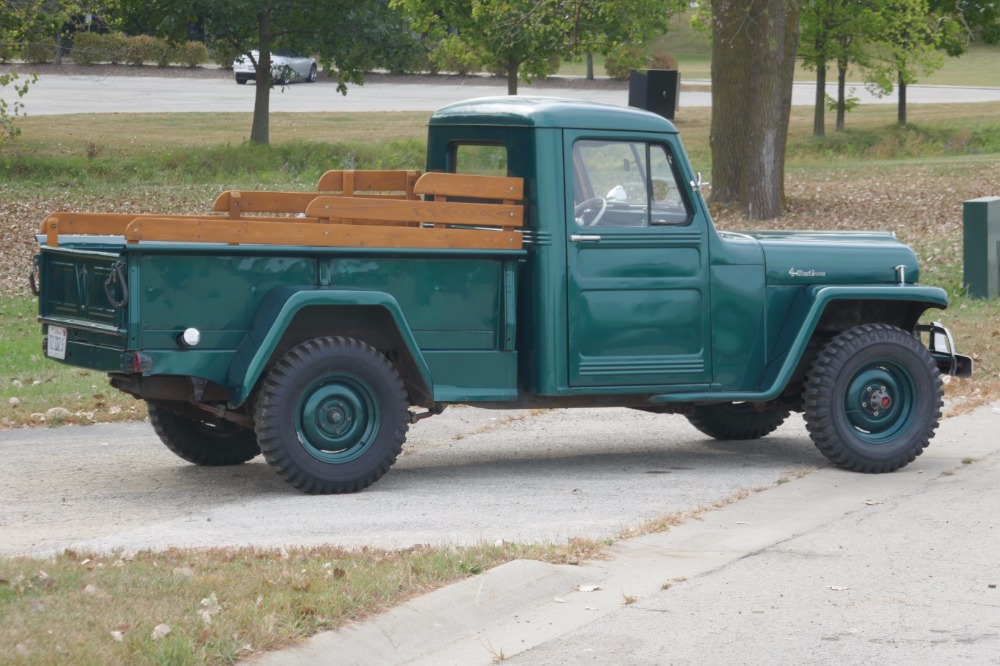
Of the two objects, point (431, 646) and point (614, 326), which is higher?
point (614, 326)

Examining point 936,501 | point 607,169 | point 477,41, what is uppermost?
point 477,41

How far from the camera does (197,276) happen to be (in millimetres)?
7301

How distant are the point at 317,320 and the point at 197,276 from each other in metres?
0.75

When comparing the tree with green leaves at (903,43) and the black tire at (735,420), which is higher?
the tree with green leaves at (903,43)

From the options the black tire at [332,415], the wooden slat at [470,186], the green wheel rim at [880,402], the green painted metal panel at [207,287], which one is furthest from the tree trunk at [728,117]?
the green painted metal panel at [207,287]

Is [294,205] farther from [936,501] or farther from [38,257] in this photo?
[936,501]

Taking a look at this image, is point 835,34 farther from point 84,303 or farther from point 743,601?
point 743,601

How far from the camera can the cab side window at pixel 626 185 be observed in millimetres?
8219

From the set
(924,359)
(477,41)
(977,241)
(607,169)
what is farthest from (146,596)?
(477,41)

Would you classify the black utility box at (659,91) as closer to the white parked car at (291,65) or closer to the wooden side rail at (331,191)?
the wooden side rail at (331,191)

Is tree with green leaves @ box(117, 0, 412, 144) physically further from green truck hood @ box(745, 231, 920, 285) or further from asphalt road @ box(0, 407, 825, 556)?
green truck hood @ box(745, 231, 920, 285)

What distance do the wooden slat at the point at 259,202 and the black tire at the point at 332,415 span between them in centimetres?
156

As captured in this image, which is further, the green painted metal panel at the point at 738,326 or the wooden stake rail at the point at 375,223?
the green painted metal panel at the point at 738,326

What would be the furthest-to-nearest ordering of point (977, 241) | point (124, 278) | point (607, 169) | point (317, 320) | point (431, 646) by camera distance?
point (977, 241) → point (607, 169) → point (317, 320) → point (124, 278) → point (431, 646)
